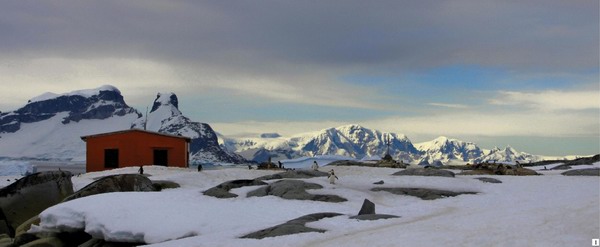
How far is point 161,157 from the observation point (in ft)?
198

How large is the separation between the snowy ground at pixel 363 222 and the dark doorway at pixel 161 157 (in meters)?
30.9

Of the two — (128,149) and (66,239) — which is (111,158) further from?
(66,239)

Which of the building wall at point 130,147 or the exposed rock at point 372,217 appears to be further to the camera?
the building wall at point 130,147

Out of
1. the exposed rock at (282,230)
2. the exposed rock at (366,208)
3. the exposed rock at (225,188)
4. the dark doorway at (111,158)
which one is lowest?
the exposed rock at (282,230)

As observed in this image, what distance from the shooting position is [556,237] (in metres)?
15.4

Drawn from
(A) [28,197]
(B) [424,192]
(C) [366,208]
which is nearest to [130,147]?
(A) [28,197]

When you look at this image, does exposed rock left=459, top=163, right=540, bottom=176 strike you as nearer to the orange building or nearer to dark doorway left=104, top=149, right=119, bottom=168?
the orange building

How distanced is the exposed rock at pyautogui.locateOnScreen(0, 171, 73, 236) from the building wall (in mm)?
25769

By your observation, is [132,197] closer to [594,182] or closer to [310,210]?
[310,210]

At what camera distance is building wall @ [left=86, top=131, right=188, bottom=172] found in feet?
190

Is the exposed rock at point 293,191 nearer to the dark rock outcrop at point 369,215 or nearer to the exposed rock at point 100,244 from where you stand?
the dark rock outcrop at point 369,215

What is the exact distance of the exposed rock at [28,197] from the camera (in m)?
29.7

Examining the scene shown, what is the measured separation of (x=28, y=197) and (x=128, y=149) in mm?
27793

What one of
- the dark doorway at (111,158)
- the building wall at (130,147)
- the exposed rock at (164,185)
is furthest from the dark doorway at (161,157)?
the exposed rock at (164,185)
